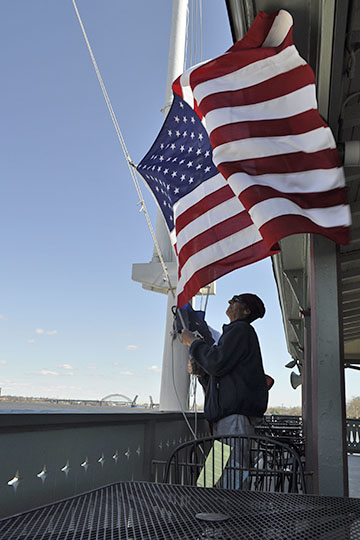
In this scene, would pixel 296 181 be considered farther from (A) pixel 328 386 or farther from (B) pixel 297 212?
(A) pixel 328 386

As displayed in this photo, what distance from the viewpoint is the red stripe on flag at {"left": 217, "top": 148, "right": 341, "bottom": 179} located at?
108 inches

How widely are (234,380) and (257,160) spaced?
4.35ft

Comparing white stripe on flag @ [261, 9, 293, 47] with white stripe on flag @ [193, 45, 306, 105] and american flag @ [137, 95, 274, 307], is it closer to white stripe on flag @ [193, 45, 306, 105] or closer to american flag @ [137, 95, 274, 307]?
white stripe on flag @ [193, 45, 306, 105]

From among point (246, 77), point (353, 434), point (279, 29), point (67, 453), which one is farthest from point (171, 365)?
point (353, 434)

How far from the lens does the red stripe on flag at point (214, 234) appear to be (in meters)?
3.22

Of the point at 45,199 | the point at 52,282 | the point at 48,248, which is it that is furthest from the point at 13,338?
the point at 45,199

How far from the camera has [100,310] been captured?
265ft

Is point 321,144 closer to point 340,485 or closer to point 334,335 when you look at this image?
point 334,335

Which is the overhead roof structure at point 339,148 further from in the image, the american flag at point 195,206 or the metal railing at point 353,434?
the metal railing at point 353,434

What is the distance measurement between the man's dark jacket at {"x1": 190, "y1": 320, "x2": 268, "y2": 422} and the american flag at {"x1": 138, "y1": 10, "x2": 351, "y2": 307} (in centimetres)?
44

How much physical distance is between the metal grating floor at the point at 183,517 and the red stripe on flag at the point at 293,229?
1.29 m

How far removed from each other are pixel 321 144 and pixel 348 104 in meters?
0.49

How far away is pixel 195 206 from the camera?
3.49 m

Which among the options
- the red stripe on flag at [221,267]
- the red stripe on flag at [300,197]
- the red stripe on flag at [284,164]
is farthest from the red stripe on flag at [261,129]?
the red stripe on flag at [221,267]
